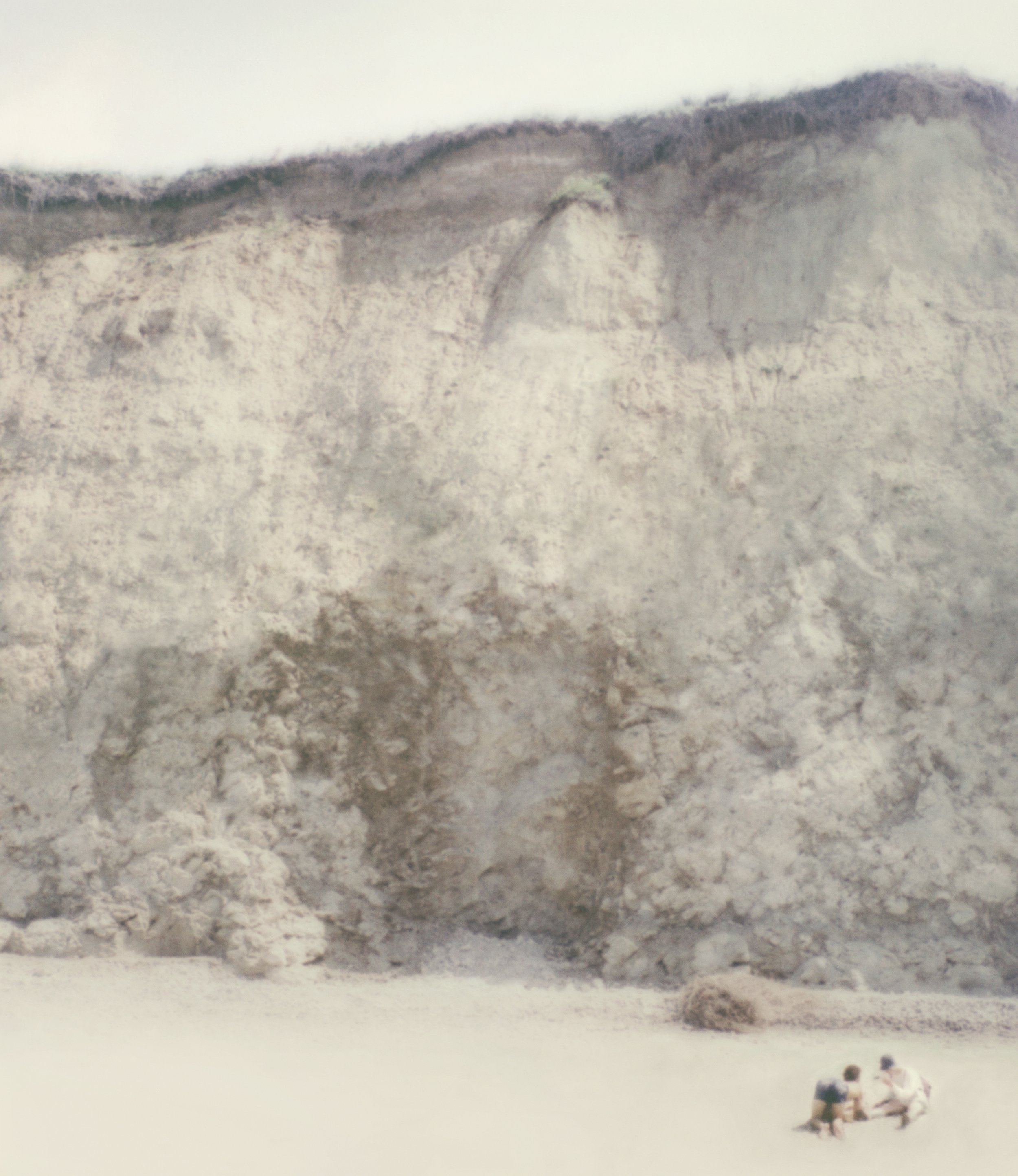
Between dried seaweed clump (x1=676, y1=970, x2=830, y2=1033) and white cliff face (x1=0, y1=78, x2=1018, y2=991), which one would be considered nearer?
dried seaweed clump (x1=676, y1=970, x2=830, y2=1033)

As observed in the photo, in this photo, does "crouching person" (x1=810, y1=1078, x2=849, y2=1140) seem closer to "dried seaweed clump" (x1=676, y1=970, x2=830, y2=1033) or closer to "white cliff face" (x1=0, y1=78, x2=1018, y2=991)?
"dried seaweed clump" (x1=676, y1=970, x2=830, y2=1033)

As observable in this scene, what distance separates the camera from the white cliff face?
7.29 metres

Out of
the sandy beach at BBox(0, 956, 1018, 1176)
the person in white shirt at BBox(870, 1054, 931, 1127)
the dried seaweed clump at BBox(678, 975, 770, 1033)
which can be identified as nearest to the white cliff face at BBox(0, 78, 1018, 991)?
the dried seaweed clump at BBox(678, 975, 770, 1033)

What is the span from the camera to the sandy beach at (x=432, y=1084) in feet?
14.9

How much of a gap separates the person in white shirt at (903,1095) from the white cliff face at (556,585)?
155 centimetres

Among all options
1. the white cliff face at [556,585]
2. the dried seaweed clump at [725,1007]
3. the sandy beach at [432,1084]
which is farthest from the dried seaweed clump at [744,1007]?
the white cliff face at [556,585]

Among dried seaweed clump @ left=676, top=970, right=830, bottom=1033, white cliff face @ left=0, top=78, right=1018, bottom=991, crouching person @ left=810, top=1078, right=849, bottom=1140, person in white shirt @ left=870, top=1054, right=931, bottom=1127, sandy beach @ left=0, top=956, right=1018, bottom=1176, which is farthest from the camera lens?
white cliff face @ left=0, top=78, right=1018, bottom=991

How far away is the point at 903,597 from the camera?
7.78 meters

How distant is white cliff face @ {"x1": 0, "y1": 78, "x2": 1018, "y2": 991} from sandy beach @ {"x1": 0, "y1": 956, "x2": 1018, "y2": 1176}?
0.77 metres

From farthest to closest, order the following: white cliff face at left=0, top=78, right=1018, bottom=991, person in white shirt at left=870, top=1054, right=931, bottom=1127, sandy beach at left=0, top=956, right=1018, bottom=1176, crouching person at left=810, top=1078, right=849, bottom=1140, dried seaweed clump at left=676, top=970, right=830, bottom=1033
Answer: white cliff face at left=0, top=78, right=1018, bottom=991
dried seaweed clump at left=676, top=970, right=830, bottom=1033
person in white shirt at left=870, top=1054, right=931, bottom=1127
crouching person at left=810, top=1078, right=849, bottom=1140
sandy beach at left=0, top=956, right=1018, bottom=1176

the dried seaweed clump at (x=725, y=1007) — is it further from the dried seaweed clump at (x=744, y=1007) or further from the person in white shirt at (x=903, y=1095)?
the person in white shirt at (x=903, y=1095)

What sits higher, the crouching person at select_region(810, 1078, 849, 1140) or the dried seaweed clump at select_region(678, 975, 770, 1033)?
the crouching person at select_region(810, 1078, 849, 1140)

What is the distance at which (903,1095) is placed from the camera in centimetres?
491

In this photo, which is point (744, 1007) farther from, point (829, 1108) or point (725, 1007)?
point (829, 1108)
